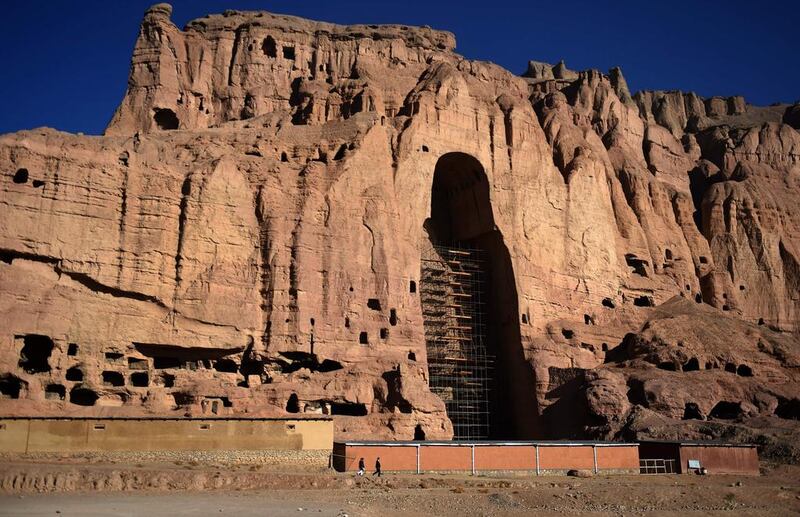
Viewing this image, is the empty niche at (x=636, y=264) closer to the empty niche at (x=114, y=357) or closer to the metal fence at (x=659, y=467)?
the metal fence at (x=659, y=467)

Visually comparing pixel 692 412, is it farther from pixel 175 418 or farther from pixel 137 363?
pixel 137 363

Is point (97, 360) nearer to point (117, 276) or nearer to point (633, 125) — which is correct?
point (117, 276)

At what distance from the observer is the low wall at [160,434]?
28.6 metres

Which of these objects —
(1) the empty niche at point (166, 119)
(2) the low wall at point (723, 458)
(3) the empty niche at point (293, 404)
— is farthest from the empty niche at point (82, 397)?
(2) the low wall at point (723, 458)

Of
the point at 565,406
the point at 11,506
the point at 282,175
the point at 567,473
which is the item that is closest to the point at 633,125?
the point at 565,406

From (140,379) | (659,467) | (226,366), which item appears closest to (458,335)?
(226,366)

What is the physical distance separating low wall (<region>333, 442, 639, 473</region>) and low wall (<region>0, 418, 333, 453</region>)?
1322mm

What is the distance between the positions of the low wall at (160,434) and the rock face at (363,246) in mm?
1975

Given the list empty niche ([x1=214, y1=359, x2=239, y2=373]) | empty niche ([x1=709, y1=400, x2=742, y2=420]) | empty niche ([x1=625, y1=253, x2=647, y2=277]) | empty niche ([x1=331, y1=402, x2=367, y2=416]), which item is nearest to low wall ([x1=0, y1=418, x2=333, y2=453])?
empty niche ([x1=331, y1=402, x2=367, y2=416])

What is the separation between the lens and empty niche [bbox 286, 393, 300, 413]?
35.1 metres

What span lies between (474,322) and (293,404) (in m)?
13.6

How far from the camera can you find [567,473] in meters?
32.4

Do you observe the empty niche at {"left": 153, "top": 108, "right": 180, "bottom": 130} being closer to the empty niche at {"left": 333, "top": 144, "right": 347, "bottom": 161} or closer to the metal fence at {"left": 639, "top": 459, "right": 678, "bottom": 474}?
the empty niche at {"left": 333, "top": 144, "right": 347, "bottom": 161}

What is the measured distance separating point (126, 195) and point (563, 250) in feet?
74.2
